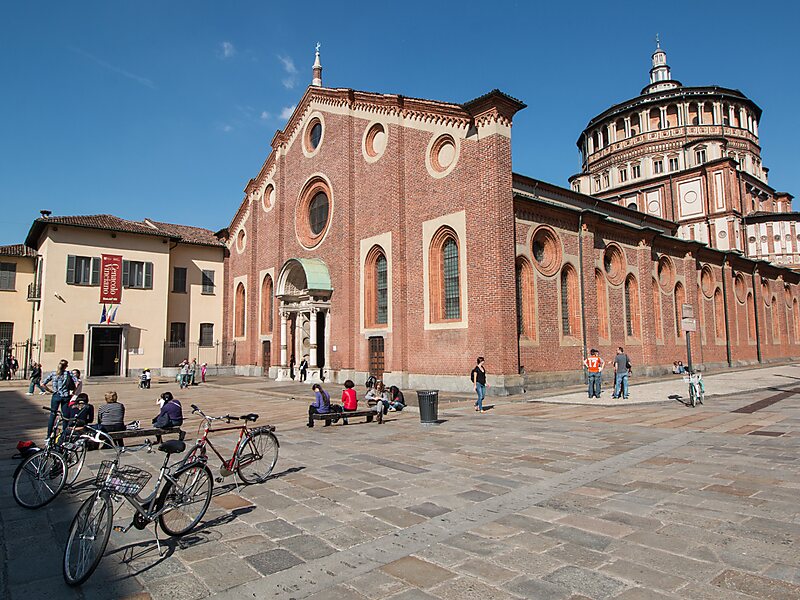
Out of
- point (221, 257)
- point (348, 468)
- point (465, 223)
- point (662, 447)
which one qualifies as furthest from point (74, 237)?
point (662, 447)

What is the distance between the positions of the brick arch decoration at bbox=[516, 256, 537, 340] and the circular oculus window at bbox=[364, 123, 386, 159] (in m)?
8.96

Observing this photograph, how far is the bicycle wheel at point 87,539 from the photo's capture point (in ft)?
13.6

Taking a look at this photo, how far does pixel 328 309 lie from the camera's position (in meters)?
→ 27.0

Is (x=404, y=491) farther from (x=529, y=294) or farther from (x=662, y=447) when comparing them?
(x=529, y=294)

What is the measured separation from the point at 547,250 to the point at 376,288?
8201 millimetres

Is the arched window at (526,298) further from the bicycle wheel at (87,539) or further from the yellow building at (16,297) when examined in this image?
the yellow building at (16,297)

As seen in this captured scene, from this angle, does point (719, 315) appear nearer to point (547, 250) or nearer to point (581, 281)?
point (581, 281)

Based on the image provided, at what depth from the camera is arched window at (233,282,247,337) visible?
36.9 m

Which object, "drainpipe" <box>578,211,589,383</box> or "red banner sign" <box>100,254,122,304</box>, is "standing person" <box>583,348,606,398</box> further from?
"red banner sign" <box>100,254,122,304</box>

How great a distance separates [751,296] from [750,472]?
3978cm

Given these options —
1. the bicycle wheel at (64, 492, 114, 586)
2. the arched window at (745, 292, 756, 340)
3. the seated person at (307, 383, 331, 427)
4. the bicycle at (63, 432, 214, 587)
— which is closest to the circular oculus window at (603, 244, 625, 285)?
the seated person at (307, 383, 331, 427)

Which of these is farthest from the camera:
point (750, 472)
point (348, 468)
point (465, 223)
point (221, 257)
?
point (221, 257)

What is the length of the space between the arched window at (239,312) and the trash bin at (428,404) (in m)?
26.9

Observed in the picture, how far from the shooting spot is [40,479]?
6398 millimetres
